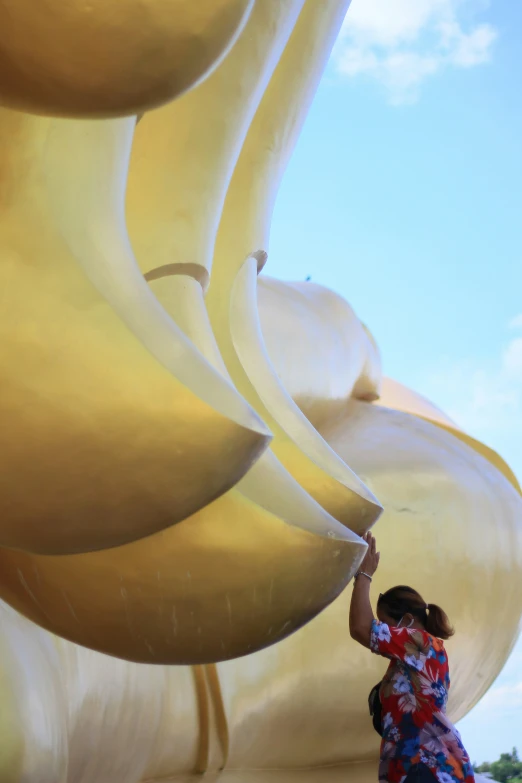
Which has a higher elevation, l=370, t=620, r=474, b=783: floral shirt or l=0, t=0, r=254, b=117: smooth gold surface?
l=0, t=0, r=254, b=117: smooth gold surface

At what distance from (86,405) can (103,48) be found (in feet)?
0.97

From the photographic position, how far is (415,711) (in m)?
1.59

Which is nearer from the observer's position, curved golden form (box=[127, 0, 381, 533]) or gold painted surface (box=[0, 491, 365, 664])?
gold painted surface (box=[0, 491, 365, 664])

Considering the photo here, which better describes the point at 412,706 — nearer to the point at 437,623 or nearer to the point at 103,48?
the point at 437,623

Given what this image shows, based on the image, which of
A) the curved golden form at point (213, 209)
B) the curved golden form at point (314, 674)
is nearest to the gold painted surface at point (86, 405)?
the curved golden form at point (213, 209)

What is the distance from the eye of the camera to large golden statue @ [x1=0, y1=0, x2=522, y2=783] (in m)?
0.82

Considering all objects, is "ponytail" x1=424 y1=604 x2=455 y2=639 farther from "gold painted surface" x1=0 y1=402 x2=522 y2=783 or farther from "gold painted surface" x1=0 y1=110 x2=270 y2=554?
"gold painted surface" x1=0 y1=110 x2=270 y2=554

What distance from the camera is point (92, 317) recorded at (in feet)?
2.99

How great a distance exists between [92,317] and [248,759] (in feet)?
4.51

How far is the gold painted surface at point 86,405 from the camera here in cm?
88

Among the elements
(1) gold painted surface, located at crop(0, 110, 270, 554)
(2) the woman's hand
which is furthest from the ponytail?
(1) gold painted surface, located at crop(0, 110, 270, 554)

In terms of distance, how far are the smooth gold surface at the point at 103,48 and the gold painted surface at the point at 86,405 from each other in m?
0.18

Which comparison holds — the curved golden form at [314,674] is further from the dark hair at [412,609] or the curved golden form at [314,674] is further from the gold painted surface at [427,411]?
the dark hair at [412,609]

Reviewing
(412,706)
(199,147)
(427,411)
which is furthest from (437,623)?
(427,411)
